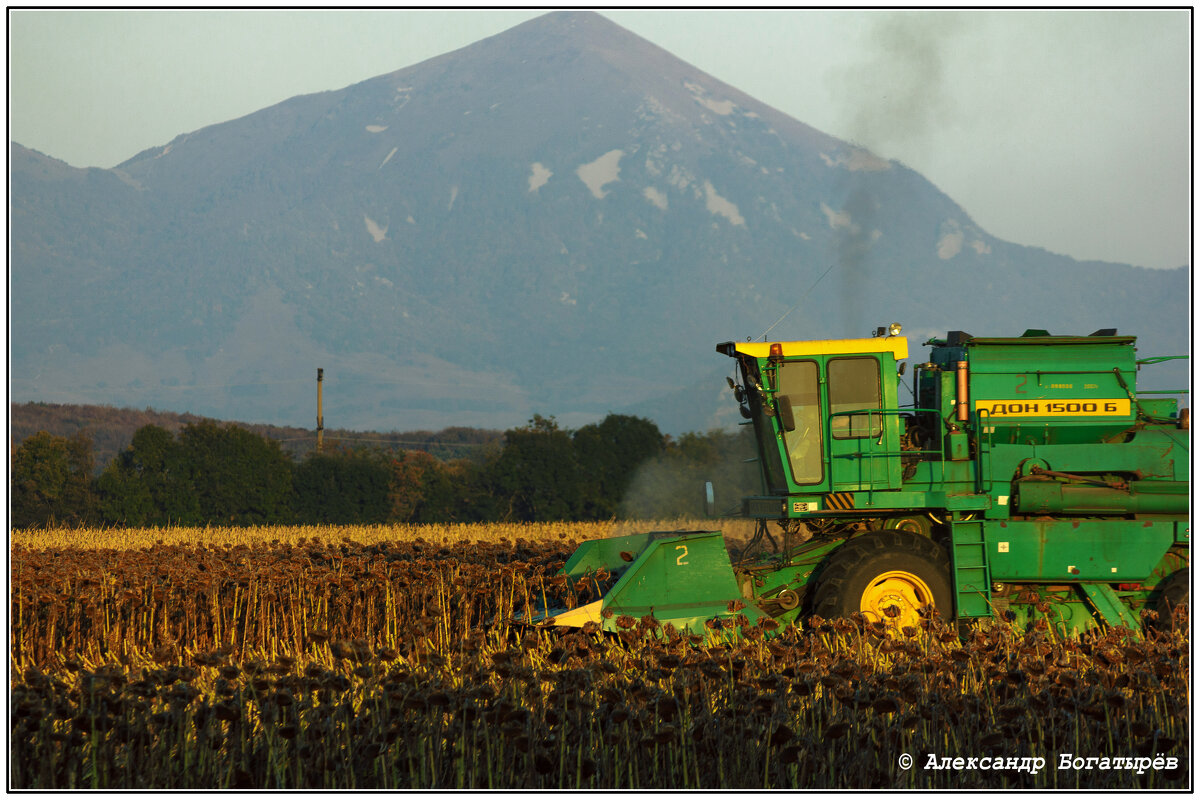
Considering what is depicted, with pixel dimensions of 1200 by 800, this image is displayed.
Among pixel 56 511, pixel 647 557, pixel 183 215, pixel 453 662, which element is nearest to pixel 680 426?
pixel 647 557

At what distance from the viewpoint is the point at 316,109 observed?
18950 centimetres

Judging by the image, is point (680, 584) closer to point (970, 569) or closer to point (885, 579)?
point (885, 579)

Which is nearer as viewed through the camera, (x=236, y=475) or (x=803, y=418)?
(x=803, y=418)

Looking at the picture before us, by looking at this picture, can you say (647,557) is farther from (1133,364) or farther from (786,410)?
(1133,364)

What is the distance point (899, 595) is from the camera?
10141 mm

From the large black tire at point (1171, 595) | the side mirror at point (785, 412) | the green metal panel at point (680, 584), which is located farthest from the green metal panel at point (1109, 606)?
the green metal panel at point (680, 584)

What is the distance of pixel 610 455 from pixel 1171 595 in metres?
25.9

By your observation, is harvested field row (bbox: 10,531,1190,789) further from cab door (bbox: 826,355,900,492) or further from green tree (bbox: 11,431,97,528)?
green tree (bbox: 11,431,97,528)

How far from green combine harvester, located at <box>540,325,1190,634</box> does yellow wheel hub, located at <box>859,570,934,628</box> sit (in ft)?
0.07

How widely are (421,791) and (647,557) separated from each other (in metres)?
4.85

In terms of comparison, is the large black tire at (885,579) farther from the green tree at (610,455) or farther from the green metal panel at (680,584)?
the green tree at (610,455)

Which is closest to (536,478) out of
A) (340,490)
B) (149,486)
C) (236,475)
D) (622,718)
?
(340,490)

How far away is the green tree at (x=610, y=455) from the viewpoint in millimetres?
35219

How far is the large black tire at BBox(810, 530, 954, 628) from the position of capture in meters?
9.88
